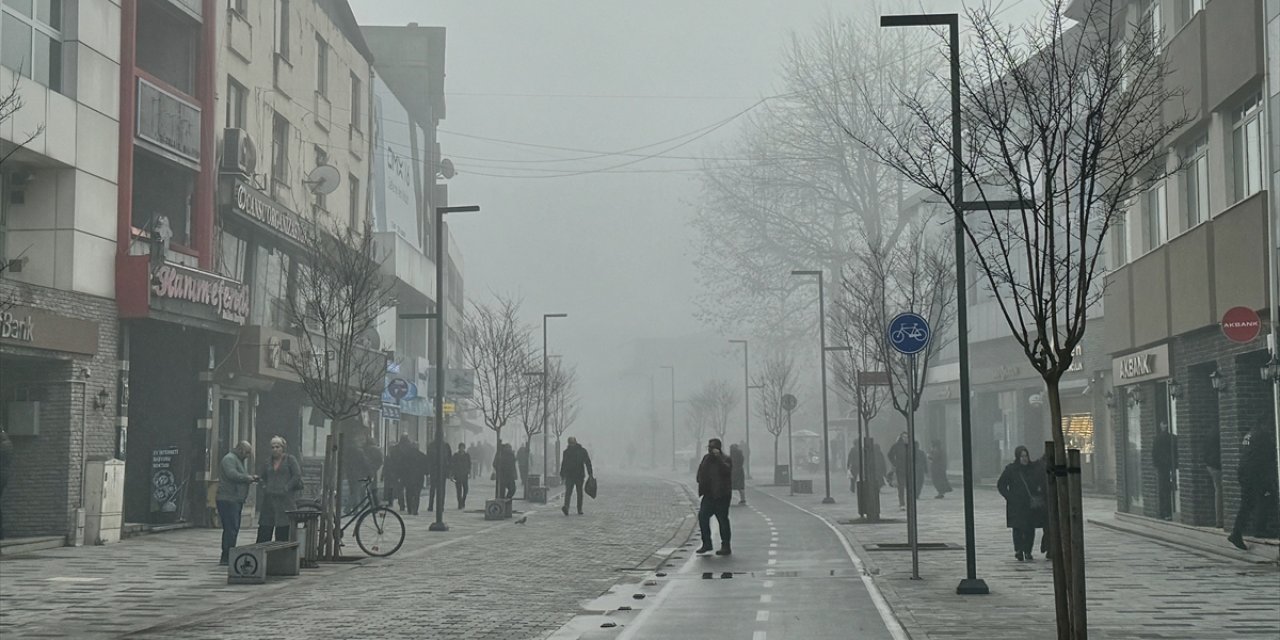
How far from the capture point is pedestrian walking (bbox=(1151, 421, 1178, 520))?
26.7 meters

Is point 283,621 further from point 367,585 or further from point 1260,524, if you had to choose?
point 1260,524

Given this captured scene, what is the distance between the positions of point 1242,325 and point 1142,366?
30.1 feet

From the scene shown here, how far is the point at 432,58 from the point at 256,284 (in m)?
34.3

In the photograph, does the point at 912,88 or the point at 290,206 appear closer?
the point at 290,206

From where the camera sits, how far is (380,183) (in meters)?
50.6

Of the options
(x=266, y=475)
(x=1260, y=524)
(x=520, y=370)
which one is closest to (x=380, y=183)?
(x=520, y=370)

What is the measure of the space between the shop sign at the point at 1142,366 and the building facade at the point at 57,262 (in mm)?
18405

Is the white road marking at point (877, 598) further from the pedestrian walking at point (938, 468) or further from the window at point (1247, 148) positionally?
the pedestrian walking at point (938, 468)

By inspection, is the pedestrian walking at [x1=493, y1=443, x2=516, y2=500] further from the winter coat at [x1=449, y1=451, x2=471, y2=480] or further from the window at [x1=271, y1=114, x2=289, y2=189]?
the window at [x1=271, y1=114, x2=289, y2=189]

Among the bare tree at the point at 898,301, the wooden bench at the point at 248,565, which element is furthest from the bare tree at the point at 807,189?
the wooden bench at the point at 248,565

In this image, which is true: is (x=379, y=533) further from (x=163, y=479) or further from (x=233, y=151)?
(x=233, y=151)

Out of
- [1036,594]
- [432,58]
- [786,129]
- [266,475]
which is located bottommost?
[1036,594]

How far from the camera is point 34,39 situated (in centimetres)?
2420

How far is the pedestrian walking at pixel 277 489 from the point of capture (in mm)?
19844
